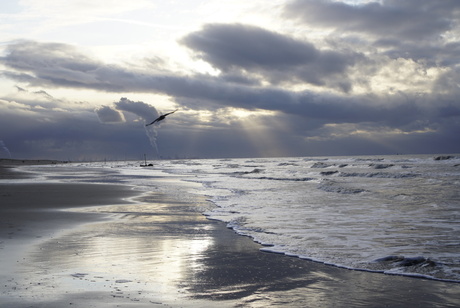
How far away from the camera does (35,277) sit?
7.14 meters

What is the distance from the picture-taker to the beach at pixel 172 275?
6199 millimetres

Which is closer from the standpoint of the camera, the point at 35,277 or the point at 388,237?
the point at 35,277

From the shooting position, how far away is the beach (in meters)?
6.20

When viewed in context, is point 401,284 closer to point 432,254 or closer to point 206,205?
point 432,254

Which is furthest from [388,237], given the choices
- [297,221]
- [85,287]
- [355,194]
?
[355,194]

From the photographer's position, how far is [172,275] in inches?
297

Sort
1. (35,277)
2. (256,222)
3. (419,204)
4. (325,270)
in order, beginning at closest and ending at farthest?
(35,277) < (325,270) < (256,222) < (419,204)

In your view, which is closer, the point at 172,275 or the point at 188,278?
the point at 188,278

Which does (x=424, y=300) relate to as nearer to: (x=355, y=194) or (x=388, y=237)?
(x=388, y=237)

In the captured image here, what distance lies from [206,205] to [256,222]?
19.3 ft

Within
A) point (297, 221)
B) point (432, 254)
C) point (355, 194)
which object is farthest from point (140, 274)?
point (355, 194)

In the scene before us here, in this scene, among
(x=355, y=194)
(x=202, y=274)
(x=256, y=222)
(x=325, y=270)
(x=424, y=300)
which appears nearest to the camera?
(x=424, y=300)

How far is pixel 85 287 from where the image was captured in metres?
6.70

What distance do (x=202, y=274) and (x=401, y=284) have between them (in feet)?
11.3
